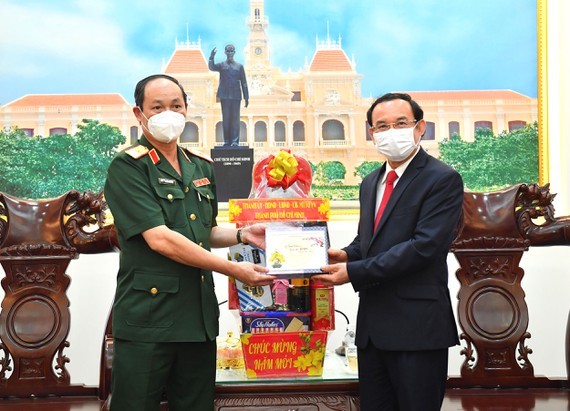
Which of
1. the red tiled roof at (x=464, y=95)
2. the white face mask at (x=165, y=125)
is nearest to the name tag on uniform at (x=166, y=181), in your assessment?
the white face mask at (x=165, y=125)

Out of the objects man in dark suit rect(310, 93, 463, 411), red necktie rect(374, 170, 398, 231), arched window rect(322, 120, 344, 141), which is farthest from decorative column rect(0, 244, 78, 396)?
arched window rect(322, 120, 344, 141)

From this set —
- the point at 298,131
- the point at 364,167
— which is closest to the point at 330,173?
the point at 364,167

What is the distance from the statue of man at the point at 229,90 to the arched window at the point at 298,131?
36cm

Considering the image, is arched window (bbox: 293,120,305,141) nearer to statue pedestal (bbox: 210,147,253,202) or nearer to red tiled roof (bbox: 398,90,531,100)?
statue pedestal (bbox: 210,147,253,202)

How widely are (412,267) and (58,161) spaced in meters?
2.65

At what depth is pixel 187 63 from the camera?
3605mm

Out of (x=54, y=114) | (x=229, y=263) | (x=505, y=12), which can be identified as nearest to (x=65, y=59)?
(x=54, y=114)

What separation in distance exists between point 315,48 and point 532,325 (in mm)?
2168

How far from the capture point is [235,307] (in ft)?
6.87

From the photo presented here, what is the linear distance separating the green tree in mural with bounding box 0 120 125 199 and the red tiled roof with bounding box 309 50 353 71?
1.35 metres

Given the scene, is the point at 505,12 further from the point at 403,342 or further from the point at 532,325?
the point at 403,342

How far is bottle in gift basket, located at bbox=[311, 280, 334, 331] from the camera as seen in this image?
6.64 feet

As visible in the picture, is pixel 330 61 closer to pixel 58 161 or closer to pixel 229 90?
pixel 229 90

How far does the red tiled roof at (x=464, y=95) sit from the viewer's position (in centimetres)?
359
